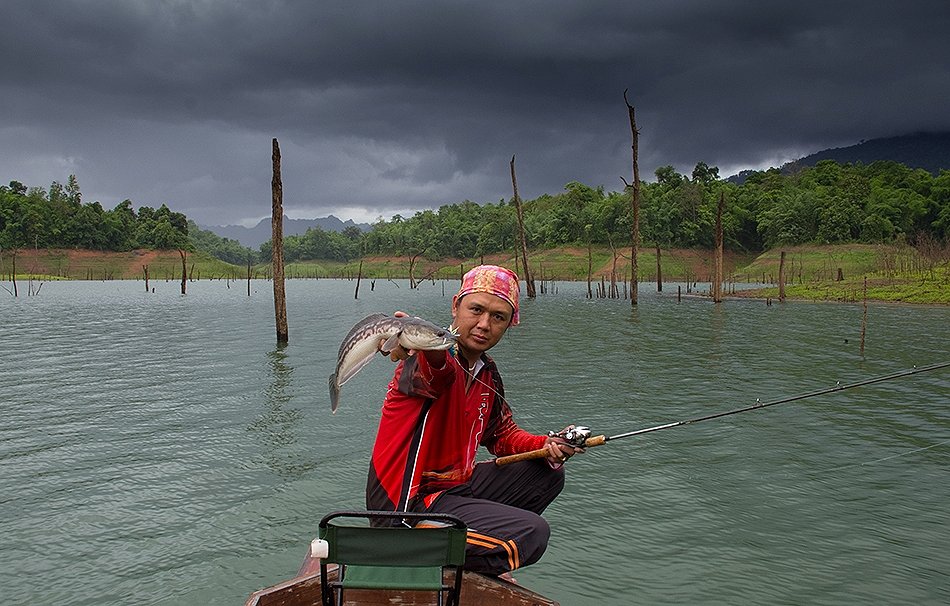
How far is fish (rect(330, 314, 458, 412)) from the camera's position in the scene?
118 inches

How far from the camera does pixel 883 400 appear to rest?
12172 mm

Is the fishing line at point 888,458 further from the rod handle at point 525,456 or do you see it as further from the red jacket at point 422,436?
the red jacket at point 422,436

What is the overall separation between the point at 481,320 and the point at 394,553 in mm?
1355

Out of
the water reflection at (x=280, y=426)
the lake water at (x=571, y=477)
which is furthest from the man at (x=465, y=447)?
the water reflection at (x=280, y=426)

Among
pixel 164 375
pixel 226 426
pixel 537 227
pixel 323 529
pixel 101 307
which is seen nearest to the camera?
pixel 323 529

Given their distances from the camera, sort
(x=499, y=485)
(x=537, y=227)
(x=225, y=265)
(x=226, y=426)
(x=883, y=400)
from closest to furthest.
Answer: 1. (x=499, y=485)
2. (x=226, y=426)
3. (x=883, y=400)
4. (x=537, y=227)
5. (x=225, y=265)

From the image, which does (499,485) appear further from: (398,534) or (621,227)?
(621,227)

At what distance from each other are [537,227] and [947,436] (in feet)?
371

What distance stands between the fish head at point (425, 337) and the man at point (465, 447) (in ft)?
0.33

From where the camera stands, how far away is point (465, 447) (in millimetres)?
3688

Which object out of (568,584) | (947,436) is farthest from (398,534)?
(947,436)

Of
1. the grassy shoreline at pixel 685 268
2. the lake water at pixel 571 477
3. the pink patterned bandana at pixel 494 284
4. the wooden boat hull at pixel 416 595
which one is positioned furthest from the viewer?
the grassy shoreline at pixel 685 268

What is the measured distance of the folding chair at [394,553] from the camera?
2750 mm

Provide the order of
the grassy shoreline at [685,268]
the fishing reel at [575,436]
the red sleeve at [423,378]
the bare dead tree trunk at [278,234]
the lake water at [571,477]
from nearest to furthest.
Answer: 1. the red sleeve at [423,378]
2. the fishing reel at [575,436]
3. the lake water at [571,477]
4. the bare dead tree trunk at [278,234]
5. the grassy shoreline at [685,268]
